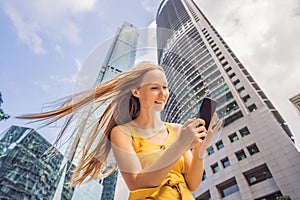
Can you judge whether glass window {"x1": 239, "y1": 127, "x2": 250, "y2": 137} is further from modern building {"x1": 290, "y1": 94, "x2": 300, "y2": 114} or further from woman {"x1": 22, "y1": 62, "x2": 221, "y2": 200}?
woman {"x1": 22, "y1": 62, "x2": 221, "y2": 200}

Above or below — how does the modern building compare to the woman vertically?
above

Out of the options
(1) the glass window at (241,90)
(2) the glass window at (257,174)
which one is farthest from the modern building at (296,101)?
(1) the glass window at (241,90)

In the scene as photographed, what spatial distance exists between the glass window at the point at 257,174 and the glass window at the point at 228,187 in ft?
5.09

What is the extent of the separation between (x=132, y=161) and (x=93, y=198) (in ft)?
197

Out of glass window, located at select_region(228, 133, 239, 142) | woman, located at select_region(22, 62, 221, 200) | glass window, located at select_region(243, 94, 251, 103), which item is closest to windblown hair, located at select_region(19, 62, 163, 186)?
woman, located at select_region(22, 62, 221, 200)

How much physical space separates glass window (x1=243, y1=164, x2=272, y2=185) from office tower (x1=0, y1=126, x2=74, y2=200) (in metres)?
25.4

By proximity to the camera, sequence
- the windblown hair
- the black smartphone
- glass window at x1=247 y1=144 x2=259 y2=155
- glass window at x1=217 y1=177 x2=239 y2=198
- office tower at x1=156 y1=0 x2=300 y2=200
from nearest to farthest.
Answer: the black smartphone < the windblown hair < office tower at x1=156 y1=0 x2=300 y2=200 < glass window at x1=217 y1=177 x2=239 y2=198 < glass window at x1=247 y1=144 x2=259 y2=155

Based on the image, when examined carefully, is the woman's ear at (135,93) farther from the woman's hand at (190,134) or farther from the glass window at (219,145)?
the glass window at (219,145)

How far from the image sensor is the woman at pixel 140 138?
965mm

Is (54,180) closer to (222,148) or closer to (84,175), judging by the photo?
(222,148)

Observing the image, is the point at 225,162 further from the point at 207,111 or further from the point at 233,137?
the point at 207,111

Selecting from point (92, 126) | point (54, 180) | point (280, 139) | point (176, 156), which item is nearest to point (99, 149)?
point (92, 126)

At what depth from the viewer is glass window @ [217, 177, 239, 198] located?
71.2ft

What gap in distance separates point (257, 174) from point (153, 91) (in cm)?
2482
